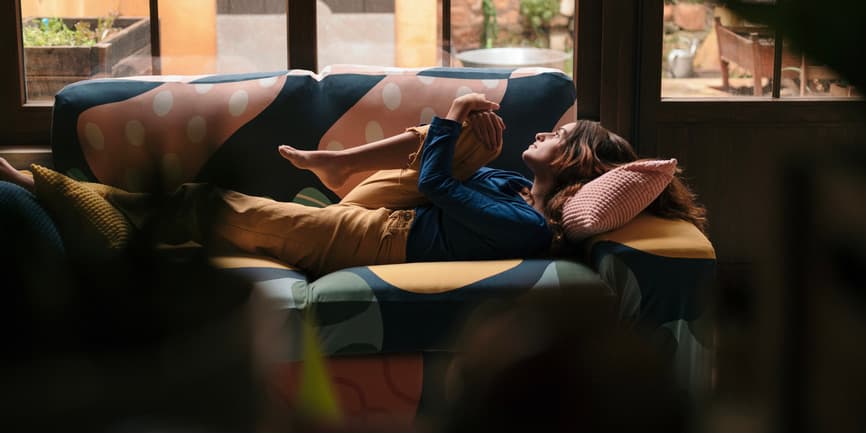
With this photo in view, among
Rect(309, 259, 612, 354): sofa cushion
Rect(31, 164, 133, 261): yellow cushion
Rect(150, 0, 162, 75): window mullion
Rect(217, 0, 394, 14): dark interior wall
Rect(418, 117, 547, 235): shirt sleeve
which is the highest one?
Rect(217, 0, 394, 14): dark interior wall

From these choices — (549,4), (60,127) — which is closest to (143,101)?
(60,127)

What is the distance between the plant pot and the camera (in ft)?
10.6

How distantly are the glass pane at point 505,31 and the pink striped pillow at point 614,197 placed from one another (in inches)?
38.6

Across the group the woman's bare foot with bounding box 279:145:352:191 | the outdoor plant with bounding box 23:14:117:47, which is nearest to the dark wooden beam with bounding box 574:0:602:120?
the woman's bare foot with bounding box 279:145:352:191

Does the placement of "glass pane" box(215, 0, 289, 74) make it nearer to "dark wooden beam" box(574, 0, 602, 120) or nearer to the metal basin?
the metal basin

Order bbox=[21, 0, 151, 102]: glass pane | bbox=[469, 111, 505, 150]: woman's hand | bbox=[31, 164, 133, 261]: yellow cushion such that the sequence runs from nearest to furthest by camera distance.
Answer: bbox=[31, 164, 133, 261]: yellow cushion → bbox=[469, 111, 505, 150]: woman's hand → bbox=[21, 0, 151, 102]: glass pane

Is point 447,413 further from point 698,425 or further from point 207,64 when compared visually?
point 207,64

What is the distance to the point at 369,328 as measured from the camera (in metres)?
2.12

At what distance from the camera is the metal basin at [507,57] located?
3258 millimetres

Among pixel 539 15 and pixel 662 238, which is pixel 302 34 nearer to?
pixel 539 15

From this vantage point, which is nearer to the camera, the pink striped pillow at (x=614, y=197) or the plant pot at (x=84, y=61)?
the pink striped pillow at (x=614, y=197)

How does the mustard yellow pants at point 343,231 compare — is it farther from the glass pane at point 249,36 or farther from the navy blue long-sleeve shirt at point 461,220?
the glass pane at point 249,36

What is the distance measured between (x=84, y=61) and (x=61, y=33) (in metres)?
0.12

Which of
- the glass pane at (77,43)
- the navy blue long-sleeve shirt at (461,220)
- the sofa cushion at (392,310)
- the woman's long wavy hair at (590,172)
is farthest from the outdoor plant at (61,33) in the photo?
the woman's long wavy hair at (590,172)
